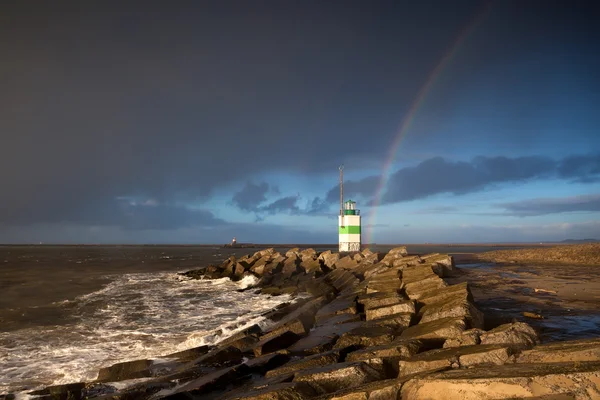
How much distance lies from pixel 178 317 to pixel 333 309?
708cm

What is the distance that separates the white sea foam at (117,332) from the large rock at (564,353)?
880cm

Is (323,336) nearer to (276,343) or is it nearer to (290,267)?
(276,343)

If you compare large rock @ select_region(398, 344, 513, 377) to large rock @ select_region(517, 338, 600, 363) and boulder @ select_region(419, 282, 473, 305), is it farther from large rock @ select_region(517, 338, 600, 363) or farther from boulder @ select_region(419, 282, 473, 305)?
boulder @ select_region(419, 282, 473, 305)

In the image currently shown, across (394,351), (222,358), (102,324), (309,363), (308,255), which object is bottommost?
(102,324)

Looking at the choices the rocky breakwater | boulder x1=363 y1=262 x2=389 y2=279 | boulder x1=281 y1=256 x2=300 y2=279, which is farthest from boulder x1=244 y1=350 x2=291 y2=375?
boulder x1=281 y1=256 x2=300 y2=279

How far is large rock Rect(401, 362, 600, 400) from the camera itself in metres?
3.98

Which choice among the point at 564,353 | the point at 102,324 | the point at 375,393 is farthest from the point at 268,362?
the point at 102,324

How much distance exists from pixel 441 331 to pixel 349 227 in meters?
31.0

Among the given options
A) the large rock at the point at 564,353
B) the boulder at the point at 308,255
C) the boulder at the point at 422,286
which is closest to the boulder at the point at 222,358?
the boulder at the point at 422,286

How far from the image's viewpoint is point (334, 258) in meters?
28.0

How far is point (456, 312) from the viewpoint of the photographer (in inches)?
313

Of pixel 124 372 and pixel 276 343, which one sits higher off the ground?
pixel 276 343

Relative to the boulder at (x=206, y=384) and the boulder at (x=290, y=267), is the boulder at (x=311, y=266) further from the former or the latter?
the boulder at (x=206, y=384)

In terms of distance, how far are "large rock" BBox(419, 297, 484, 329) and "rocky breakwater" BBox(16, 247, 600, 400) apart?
0.03m
